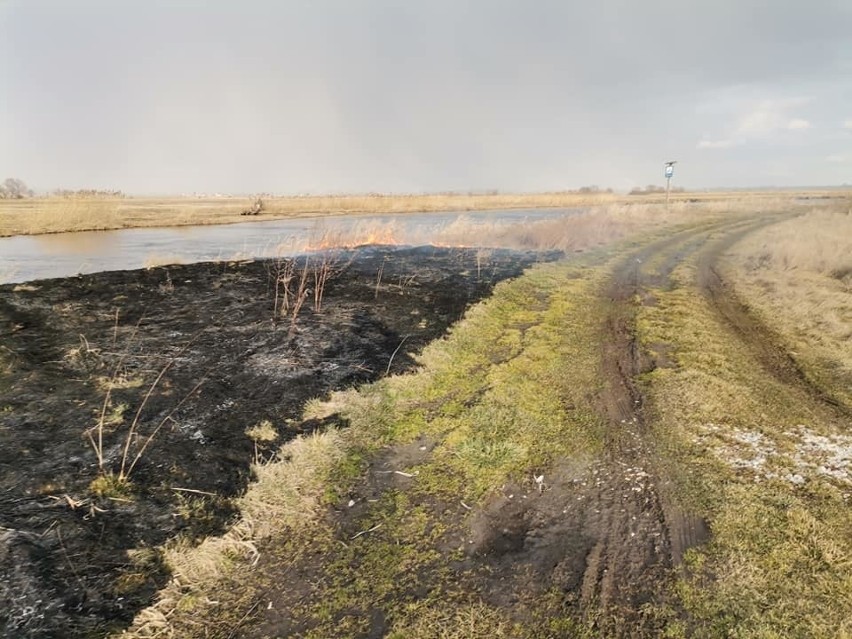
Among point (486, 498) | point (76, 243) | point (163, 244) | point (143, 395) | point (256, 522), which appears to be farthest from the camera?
point (163, 244)

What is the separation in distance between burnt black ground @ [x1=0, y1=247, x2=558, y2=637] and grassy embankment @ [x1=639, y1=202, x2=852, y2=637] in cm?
431

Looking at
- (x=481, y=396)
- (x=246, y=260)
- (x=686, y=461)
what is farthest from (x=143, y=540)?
(x=246, y=260)

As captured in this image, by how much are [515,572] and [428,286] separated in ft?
35.2

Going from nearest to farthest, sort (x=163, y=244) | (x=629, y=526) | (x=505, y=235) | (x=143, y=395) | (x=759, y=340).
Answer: (x=629, y=526), (x=143, y=395), (x=759, y=340), (x=163, y=244), (x=505, y=235)

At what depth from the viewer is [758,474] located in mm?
4840

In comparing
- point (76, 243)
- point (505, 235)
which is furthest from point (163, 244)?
point (505, 235)

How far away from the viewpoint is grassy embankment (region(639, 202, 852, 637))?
3.30 meters

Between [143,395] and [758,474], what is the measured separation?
775 cm

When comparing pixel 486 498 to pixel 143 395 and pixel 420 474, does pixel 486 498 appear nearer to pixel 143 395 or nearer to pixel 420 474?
pixel 420 474

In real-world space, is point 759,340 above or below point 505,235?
below

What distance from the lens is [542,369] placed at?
7898 mm

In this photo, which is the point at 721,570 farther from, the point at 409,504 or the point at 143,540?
the point at 143,540

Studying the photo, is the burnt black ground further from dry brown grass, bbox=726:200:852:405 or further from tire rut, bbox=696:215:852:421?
dry brown grass, bbox=726:200:852:405

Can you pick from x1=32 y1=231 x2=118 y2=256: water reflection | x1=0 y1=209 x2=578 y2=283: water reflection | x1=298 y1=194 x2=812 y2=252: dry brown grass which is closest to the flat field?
x1=0 y1=209 x2=578 y2=283: water reflection
